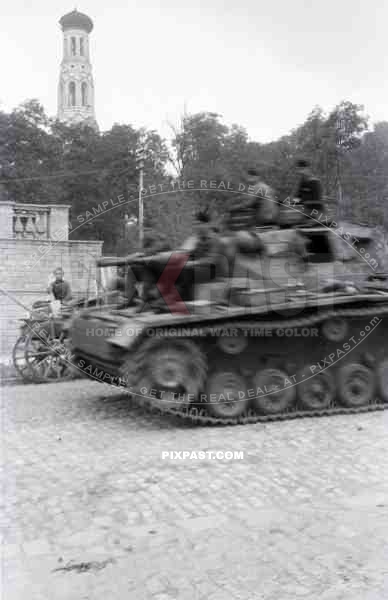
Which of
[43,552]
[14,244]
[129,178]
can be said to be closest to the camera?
[43,552]

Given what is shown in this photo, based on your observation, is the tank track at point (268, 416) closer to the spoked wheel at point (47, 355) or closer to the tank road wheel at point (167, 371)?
the tank road wheel at point (167, 371)

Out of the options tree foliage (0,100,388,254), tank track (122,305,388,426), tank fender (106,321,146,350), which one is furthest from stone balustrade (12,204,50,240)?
tank fender (106,321,146,350)

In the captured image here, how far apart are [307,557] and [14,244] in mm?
12441

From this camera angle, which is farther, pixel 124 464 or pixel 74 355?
pixel 74 355

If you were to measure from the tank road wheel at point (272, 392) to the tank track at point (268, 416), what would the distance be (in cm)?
10

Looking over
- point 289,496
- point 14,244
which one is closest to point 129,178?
point 14,244

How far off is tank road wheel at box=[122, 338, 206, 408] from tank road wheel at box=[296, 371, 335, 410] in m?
1.43

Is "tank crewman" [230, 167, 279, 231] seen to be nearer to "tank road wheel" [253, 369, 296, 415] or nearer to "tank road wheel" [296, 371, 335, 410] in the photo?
"tank road wheel" [253, 369, 296, 415]

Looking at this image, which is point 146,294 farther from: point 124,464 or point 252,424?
point 124,464

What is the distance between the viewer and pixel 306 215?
941 centimetres

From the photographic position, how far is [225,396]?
7863mm

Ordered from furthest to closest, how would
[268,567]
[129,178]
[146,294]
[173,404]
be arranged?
[129,178] < [146,294] < [173,404] < [268,567]

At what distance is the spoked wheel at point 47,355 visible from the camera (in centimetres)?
1045

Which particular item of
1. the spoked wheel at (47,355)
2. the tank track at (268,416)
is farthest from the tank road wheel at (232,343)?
the spoked wheel at (47,355)
